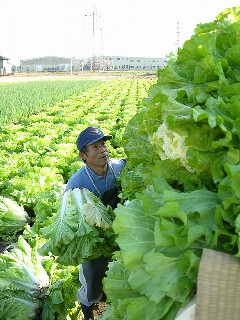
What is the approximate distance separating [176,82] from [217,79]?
0.82 ft

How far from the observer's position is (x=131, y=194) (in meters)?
3.19

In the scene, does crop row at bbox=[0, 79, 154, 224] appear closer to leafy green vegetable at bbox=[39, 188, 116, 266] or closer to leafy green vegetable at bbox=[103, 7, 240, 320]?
leafy green vegetable at bbox=[39, 188, 116, 266]

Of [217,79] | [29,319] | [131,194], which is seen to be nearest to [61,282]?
[29,319]

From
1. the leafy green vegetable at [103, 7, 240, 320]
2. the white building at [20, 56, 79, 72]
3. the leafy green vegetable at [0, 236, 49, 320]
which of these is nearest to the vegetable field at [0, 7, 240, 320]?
the leafy green vegetable at [103, 7, 240, 320]

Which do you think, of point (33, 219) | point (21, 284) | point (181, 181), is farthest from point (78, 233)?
point (33, 219)

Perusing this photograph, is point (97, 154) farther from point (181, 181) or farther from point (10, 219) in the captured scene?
point (10, 219)

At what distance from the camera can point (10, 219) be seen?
23.4 feet

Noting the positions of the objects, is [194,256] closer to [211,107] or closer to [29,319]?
[211,107]

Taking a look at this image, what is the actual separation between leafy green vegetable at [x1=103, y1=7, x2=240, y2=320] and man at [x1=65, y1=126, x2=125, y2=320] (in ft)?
5.12

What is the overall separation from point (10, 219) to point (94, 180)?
3.47 metres

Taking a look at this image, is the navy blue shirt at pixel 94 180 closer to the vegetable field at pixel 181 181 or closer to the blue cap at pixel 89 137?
the blue cap at pixel 89 137

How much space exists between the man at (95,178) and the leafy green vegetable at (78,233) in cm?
43

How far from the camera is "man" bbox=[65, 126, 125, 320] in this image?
13.4 ft

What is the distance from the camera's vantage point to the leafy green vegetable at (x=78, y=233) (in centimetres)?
350
